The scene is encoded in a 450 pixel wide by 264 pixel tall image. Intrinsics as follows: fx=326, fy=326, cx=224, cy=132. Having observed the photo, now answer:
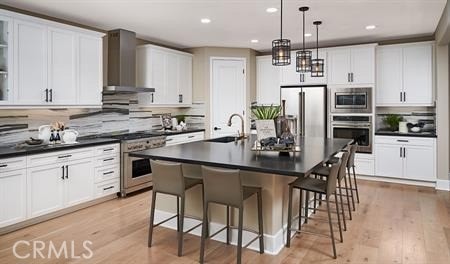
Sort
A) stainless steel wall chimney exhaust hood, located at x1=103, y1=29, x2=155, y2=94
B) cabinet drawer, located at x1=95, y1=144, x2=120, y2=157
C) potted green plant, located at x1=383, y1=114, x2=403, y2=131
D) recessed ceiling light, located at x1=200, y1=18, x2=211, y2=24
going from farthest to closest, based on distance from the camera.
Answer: potted green plant, located at x1=383, y1=114, x2=403, y2=131, stainless steel wall chimney exhaust hood, located at x1=103, y1=29, x2=155, y2=94, recessed ceiling light, located at x1=200, y1=18, x2=211, y2=24, cabinet drawer, located at x1=95, y1=144, x2=120, y2=157

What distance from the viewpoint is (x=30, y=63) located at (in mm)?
4016

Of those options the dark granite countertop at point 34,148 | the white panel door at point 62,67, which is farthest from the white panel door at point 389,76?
the white panel door at point 62,67

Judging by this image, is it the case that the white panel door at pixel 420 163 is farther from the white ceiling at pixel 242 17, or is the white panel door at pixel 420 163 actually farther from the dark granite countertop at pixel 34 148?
the dark granite countertop at pixel 34 148

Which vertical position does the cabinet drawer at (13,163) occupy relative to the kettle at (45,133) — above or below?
below

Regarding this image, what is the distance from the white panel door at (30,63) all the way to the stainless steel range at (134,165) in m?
1.32

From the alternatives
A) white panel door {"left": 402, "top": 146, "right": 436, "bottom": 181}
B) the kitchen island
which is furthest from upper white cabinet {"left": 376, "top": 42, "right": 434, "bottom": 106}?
the kitchen island

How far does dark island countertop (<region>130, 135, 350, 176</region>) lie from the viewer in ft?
8.51

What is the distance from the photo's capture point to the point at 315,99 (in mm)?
6379

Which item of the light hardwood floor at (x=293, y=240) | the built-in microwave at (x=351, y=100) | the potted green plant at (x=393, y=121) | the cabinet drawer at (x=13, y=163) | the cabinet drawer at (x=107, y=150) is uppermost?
the built-in microwave at (x=351, y=100)

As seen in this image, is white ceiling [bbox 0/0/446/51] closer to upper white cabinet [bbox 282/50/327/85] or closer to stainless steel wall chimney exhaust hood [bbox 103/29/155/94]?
stainless steel wall chimney exhaust hood [bbox 103/29/155/94]

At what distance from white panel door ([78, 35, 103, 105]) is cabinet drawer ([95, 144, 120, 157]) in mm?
682

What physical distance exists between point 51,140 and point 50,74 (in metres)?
0.88

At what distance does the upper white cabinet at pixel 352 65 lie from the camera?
599 cm

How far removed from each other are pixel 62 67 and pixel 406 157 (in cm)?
569
